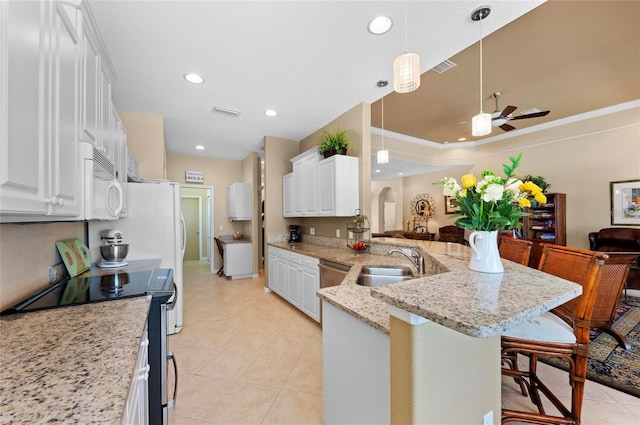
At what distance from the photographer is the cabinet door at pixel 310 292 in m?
2.97

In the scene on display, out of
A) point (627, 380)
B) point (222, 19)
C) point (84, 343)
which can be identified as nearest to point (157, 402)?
point (84, 343)

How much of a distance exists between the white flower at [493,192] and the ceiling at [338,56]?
4.64ft

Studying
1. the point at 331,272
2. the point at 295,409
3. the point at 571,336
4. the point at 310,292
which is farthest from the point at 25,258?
the point at 571,336

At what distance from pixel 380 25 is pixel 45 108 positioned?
2.03 meters

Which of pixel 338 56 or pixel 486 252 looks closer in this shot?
pixel 486 252

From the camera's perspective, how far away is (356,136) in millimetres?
3303

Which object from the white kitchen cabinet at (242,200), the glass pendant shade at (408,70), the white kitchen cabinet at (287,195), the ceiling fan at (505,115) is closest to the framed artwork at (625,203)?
the ceiling fan at (505,115)

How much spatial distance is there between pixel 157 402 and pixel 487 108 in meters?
5.39

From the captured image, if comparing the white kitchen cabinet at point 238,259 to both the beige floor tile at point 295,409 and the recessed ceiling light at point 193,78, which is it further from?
the beige floor tile at point 295,409

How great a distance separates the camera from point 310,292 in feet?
10.2

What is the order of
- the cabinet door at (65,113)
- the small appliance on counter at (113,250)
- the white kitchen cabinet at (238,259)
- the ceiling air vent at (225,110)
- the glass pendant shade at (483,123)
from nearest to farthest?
the cabinet door at (65,113)
the small appliance on counter at (113,250)
the glass pendant shade at (483,123)
the ceiling air vent at (225,110)
the white kitchen cabinet at (238,259)

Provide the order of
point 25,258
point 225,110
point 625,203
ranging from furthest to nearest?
point 625,203
point 225,110
point 25,258

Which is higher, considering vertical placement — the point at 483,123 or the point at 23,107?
the point at 483,123

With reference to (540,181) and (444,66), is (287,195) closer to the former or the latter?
(444,66)
